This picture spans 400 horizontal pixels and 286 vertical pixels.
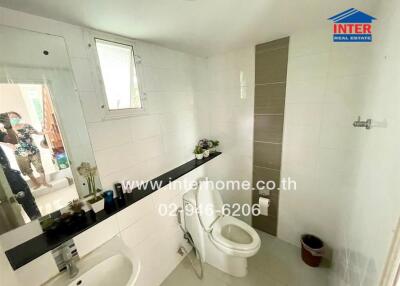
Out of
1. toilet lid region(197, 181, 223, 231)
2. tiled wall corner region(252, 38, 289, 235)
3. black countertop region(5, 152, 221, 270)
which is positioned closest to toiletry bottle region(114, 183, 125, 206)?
black countertop region(5, 152, 221, 270)

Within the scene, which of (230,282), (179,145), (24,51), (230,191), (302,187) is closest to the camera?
(24,51)

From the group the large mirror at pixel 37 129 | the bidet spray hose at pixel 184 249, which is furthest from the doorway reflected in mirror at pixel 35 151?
the bidet spray hose at pixel 184 249

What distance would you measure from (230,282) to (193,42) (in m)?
2.21

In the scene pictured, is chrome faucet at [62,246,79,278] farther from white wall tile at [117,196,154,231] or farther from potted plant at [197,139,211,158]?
potted plant at [197,139,211,158]

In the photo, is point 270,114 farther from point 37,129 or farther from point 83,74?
point 37,129

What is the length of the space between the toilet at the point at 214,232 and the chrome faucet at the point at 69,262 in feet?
2.94

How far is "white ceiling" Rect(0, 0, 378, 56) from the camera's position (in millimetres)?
833

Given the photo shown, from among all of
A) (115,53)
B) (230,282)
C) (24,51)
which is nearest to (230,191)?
(230,282)

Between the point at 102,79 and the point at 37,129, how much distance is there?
497 millimetres

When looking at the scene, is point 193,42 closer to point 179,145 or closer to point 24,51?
point 179,145

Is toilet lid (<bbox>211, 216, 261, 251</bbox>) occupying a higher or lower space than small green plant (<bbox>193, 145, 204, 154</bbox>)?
lower

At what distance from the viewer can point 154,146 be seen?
1.53 m

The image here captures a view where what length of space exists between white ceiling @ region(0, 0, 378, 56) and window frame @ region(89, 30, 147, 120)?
0.22 ft

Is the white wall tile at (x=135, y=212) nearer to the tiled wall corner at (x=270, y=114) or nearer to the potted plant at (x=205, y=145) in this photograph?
the potted plant at (x=205, y=145)
